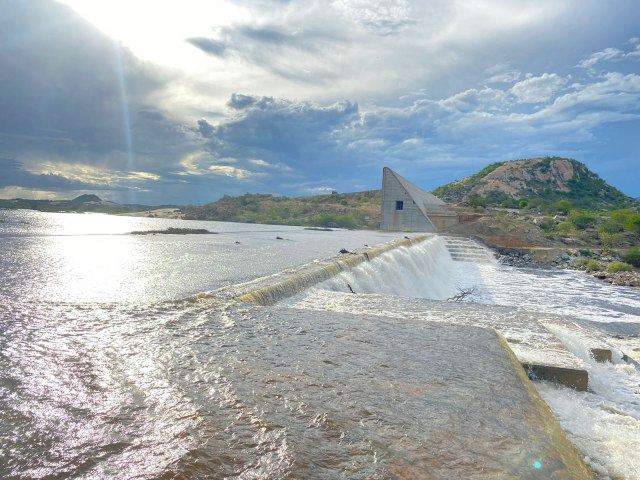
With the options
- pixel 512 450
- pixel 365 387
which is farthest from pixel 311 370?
pixel 512 450

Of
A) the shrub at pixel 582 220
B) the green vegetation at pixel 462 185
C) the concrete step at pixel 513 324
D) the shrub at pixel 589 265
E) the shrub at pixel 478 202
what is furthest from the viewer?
the green vegetation at pixel 462 185

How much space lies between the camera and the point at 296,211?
66.4 meters

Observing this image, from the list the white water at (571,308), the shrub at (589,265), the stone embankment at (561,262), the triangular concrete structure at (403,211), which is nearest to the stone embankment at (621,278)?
the stone embankment at (561,262)

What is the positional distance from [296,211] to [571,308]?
186ft

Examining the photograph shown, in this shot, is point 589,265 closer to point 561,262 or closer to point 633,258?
point 561,262

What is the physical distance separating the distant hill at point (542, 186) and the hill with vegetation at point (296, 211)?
20.2 metres

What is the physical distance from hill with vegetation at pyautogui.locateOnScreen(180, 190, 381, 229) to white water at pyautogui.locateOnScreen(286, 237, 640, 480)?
98.5 feet

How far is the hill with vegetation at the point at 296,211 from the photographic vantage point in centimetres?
5091

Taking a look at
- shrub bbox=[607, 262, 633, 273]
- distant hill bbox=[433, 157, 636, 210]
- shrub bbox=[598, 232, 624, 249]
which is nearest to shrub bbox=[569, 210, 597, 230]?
shrub bbox=[598, 232, 624, 249]

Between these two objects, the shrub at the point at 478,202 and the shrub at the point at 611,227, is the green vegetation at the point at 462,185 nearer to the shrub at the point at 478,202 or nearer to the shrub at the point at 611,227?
the shrub at the point at 478,202

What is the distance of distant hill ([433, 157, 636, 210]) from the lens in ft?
261

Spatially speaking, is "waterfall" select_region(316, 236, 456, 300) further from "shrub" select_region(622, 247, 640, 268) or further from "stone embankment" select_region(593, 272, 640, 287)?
"shrub" select_region(622, 247, 640, 268)

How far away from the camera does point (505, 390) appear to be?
8.03ft

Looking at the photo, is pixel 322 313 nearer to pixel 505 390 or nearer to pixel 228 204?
pixel 505 390
